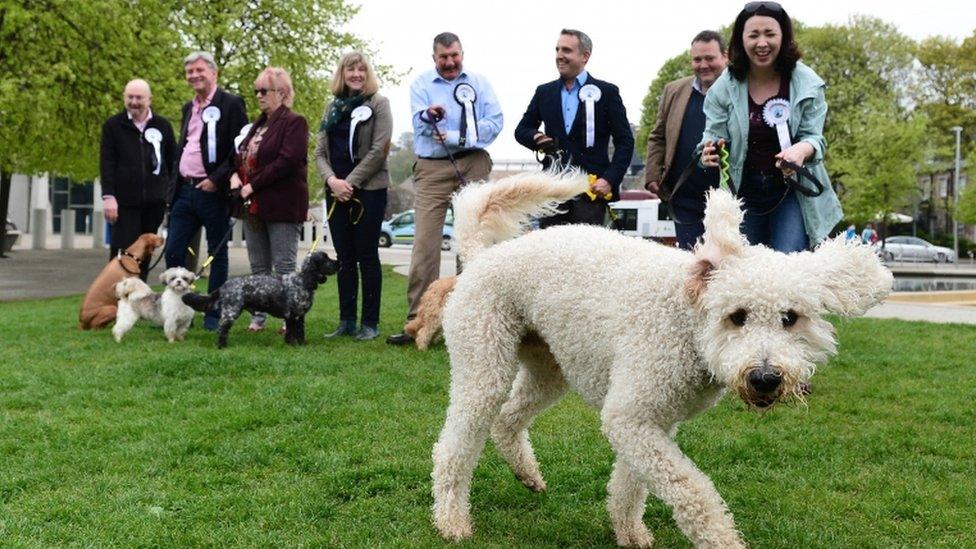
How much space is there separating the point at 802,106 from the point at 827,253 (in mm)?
2073

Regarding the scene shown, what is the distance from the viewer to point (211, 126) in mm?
8391

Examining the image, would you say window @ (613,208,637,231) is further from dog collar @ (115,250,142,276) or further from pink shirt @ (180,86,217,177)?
pink shirt @ (180,86,217,177)

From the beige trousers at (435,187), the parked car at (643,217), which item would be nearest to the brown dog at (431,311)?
the beige trousers at (435,187)

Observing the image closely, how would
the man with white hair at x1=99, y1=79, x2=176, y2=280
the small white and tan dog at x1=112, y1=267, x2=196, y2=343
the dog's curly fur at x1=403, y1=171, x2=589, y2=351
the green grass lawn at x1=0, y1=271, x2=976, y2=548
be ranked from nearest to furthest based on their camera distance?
the green grass lawn at x1=0, y1=271, x2=976, y2=548, the dog's curly fur at x1=403, y1=171, x2=589, y2=351, the small white and tan dog at x1=112, y1=267, x2=196, y2=343, the man with white hair at x1=99, y1=79, x2=176, y2=280

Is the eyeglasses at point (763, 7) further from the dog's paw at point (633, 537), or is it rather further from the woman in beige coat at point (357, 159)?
the woman in beige coat at point (357, 159)

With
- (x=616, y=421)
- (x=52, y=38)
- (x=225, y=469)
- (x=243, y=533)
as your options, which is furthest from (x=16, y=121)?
(x=616, y=421)

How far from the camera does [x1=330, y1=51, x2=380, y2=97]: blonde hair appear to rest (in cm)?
809

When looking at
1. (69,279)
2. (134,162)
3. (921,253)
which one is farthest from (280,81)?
(921,253)

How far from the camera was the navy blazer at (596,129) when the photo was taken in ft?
21.9

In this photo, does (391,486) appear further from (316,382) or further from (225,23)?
(225,23)

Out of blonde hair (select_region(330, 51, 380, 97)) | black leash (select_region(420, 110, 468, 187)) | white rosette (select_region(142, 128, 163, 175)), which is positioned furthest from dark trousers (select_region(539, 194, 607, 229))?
white rosette (select_region(142, 128, 163, 175))

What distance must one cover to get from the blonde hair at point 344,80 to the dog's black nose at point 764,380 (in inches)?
247

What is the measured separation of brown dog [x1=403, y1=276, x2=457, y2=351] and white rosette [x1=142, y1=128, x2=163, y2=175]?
3513mm

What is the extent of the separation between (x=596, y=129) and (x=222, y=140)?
3.73 meters
